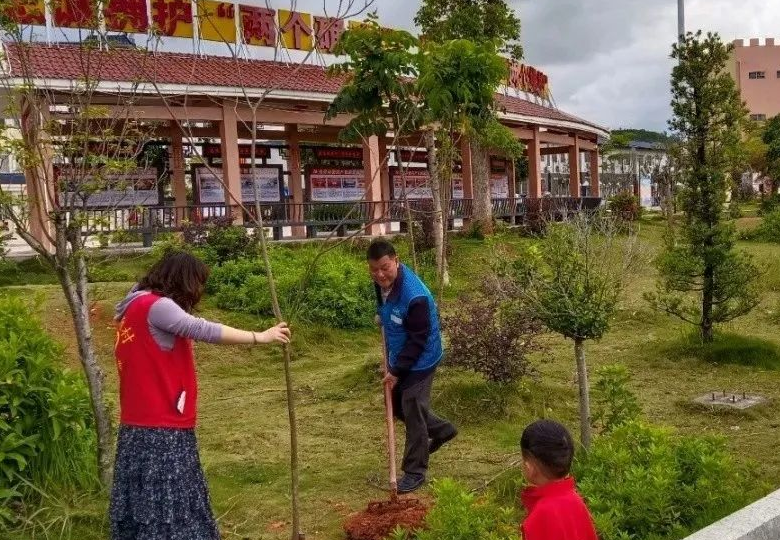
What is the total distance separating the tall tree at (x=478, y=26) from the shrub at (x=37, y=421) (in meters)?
11.6

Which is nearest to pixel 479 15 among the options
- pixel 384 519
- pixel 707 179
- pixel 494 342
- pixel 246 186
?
pixel 246 186

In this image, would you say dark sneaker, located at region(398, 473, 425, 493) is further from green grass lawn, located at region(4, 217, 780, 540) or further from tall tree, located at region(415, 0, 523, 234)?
tall tree, located at region(415, 0, 523, 234)

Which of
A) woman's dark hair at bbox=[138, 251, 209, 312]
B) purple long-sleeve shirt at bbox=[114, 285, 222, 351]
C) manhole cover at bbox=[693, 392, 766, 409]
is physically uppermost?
woman's dark hair at bbox=[138, 251, 209, 312]

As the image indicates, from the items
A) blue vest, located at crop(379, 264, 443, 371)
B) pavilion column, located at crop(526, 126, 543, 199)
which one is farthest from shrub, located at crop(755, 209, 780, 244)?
blue vest, located at crop(379, 264, 443, 371)

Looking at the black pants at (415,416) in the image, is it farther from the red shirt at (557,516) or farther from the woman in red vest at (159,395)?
the red shirt at (557,516)

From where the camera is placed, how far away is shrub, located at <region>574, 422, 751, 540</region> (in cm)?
371

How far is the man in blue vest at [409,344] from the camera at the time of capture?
449 centimetres

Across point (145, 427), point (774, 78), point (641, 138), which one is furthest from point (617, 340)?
point (641, 138)

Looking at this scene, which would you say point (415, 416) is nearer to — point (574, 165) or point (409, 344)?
point (409, 344)

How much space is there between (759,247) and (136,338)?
19711mm

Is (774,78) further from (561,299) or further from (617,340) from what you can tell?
(561,299)

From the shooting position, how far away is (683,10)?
9672mm

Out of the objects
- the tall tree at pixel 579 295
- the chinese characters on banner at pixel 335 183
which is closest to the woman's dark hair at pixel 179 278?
the tall tree at pixel 579 295

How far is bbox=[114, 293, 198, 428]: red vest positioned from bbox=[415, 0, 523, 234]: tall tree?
1244 cm
